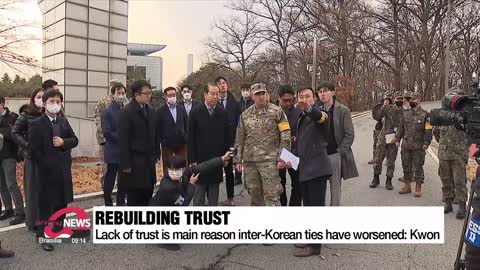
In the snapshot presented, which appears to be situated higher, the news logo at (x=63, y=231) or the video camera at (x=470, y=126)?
the video camera at (x=470, y=126)

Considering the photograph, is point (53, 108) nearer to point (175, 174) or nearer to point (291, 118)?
point (175, 174)

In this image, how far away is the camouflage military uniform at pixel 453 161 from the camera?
224 inches

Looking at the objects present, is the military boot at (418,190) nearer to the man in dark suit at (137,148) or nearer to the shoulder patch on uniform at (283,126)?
the shoulder patch on uniform at (283,126)

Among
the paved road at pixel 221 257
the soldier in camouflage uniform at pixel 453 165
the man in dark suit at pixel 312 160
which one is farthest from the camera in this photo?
the soldier in camouflage uniform at pixel 453 165

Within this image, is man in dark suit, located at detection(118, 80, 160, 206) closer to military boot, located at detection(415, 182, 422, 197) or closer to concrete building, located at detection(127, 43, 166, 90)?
military boot, located at detection(415, 182, 422, 197)

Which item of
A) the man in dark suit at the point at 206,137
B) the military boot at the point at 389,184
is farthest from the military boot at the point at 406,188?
the man in dark suit at the point at 206,137

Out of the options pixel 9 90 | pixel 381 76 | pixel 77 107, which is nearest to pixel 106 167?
pixel 77 107

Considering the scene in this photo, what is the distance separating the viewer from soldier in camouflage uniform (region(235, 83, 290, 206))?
179 inches

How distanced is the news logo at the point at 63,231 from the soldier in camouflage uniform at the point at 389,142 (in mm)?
5024

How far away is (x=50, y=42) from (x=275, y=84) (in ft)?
86.7

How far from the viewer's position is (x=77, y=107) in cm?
1091

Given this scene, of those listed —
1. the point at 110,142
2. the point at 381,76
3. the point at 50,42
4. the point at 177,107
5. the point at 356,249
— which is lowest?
the point at 356,249

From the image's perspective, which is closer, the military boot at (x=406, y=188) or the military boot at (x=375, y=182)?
the military boot at (x=406, y=188)

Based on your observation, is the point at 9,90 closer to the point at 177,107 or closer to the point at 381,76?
the point at 177,107
